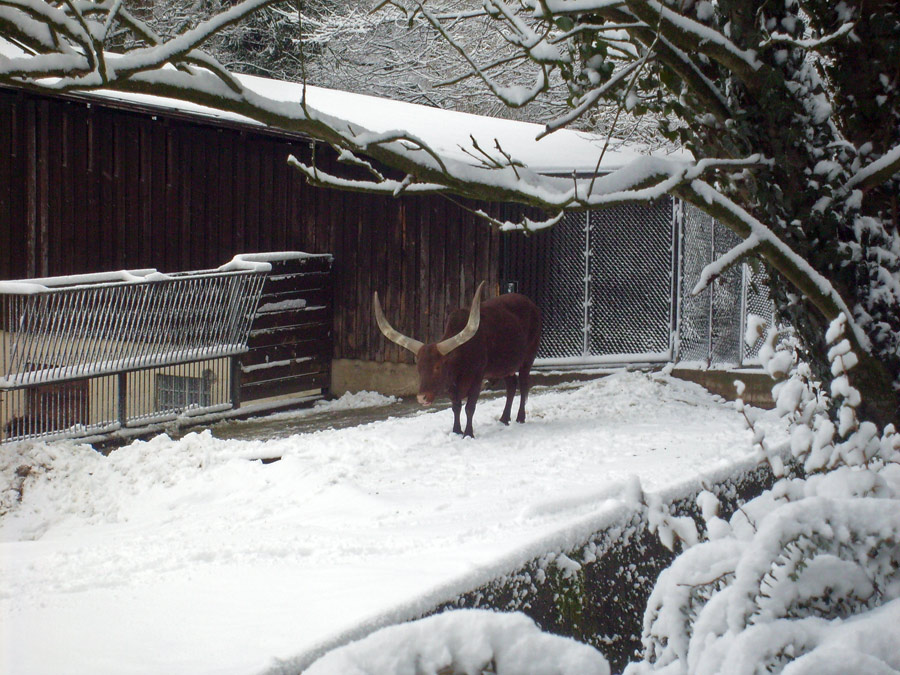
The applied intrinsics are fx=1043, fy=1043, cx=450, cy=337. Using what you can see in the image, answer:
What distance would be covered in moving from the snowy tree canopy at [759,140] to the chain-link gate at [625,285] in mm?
8292

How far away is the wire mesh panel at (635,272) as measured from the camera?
13.6 metres

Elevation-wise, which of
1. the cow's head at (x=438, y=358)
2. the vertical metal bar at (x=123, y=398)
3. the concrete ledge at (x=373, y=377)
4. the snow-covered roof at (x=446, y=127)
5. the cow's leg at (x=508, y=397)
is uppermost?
the snow-covered roof at (x=446, y=127)

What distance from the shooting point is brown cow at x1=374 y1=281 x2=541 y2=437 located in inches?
360

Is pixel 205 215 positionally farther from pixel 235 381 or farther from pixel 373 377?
pixel 373 377

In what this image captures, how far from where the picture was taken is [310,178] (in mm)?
4031

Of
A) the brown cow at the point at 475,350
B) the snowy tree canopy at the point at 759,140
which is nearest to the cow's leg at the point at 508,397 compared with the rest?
the brown cow at the point at 475,350

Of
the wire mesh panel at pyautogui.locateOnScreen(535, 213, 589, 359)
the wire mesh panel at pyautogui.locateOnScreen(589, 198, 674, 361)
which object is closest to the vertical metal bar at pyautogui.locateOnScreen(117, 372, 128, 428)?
the wire mesh panel at pyautogui.locateOnScreen(535, 213, 589, 359)

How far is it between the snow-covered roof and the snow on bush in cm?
1056

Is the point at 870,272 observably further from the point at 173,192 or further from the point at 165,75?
the point at 173,192

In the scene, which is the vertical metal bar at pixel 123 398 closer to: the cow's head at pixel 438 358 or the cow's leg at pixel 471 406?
the cow's head at pixel 438 358

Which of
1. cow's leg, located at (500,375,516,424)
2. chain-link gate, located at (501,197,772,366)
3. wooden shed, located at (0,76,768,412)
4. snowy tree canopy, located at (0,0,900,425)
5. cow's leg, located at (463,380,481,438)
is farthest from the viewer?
wooden shed, located at (0,76,768,412)

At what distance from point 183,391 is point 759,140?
9.18 meters

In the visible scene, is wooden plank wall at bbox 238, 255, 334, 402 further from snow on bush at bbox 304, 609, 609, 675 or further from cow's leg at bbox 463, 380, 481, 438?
snow on bush at bbox 304, 609, 609, 675

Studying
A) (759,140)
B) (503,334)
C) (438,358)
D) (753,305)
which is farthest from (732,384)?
(759,140)
